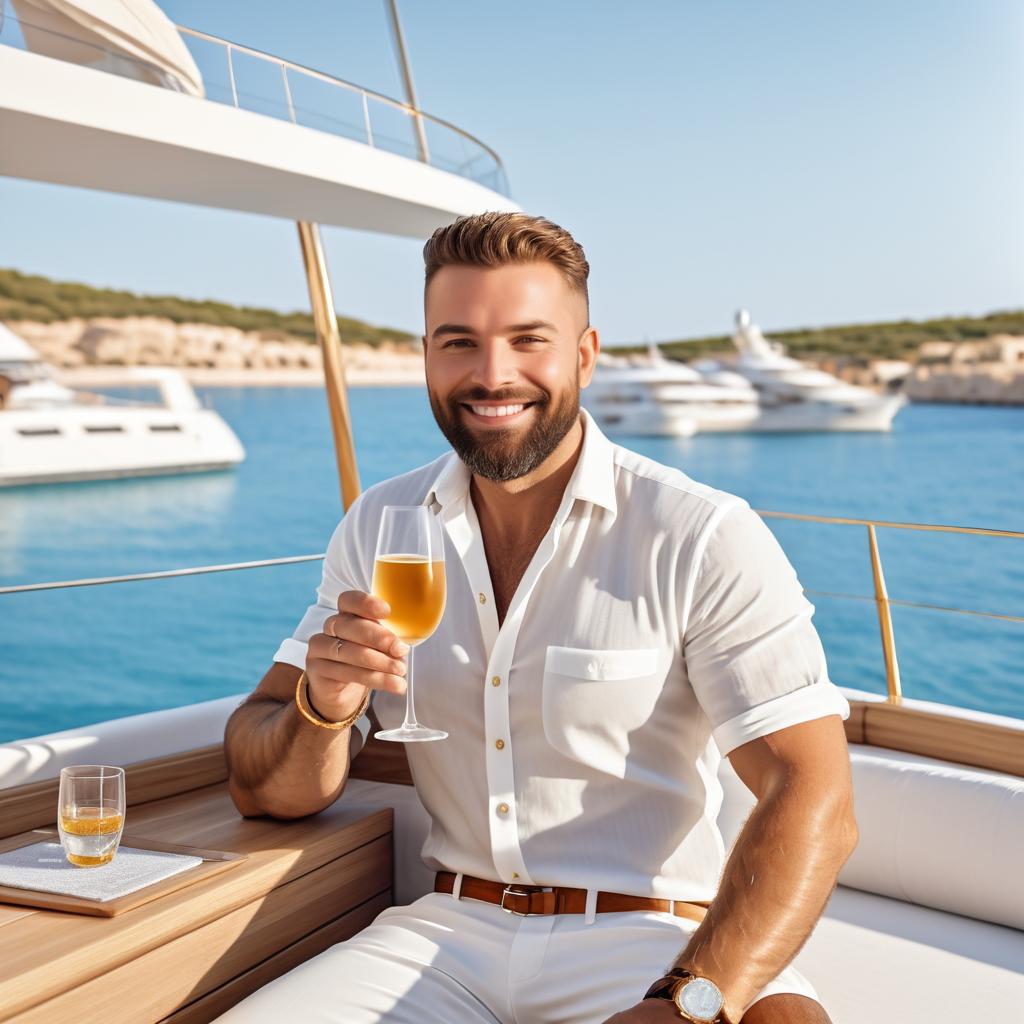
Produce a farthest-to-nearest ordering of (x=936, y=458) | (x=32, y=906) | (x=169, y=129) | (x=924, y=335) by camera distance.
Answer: (x=936, y=458) < (x=924, y=335) < (x=169, y=129) < (x=32, y=906)

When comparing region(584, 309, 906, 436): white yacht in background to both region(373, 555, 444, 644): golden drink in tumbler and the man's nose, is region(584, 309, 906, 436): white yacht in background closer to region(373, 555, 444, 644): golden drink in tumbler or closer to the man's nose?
the man's nose

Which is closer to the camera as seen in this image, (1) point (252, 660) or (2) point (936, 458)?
(1) point (252, 660)

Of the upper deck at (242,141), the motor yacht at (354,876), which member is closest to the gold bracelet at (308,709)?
the motor yacht at (354,876)

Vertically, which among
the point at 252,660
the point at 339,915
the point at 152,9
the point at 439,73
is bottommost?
the point at 252,660

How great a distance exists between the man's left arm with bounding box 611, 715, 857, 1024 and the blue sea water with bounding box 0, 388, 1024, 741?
694 inches

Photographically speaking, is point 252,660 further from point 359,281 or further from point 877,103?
point 877,103

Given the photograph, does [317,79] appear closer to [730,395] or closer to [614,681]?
[614,681]

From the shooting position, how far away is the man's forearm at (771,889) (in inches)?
44.6

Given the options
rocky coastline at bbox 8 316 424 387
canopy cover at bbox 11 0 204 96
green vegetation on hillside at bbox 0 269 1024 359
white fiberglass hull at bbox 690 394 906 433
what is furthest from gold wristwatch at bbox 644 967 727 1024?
white fiberglass hull at bbox 690 394 906 433

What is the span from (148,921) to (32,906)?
0.14 meters

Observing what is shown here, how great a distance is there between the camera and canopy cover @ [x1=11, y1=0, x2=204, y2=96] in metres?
5.10

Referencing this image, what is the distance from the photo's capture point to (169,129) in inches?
205

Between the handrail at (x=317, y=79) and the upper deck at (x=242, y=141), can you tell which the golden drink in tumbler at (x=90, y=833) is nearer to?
the upper deck at (x=242, y=141)

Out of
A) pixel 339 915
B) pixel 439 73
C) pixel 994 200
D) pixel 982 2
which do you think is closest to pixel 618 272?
pixel 439 73
